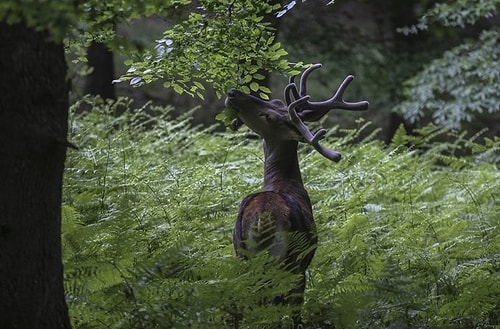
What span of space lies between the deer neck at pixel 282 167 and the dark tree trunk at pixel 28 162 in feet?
4.57

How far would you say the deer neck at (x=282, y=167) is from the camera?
13.9 ft

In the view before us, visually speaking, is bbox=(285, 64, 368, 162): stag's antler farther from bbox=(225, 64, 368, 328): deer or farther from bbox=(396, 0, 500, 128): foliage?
bbox=(396, 0, 500, 128): foliage

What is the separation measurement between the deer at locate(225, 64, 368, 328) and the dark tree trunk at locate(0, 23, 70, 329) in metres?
0.97

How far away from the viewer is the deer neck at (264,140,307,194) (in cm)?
423

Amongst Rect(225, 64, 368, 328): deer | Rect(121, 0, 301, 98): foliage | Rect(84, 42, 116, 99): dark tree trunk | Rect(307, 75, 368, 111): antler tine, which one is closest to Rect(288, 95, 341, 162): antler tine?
Rect(225, 64, 368, 328): deer

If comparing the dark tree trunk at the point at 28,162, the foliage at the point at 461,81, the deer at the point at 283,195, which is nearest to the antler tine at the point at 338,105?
the deer at the point at 283,195

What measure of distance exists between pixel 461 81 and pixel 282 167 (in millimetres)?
6466

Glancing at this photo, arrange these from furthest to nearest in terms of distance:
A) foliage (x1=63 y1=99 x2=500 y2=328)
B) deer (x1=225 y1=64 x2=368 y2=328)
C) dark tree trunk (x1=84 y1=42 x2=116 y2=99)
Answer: dark tree trunk (x1=84 y1=42 x2=116 y2=99) < deer (x1=225 y1=64 x2=368 y2=328) < foliage (x1=63 y1=99 x2=500 y2=328)

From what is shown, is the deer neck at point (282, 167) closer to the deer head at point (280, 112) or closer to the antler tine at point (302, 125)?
the deer head at point (280, 112)

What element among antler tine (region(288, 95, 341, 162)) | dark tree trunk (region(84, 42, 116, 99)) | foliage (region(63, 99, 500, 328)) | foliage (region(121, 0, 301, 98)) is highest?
dark tree trunk (region(84, 42, 116, 99))

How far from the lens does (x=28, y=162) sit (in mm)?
3037

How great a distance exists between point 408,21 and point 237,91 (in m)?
10.1

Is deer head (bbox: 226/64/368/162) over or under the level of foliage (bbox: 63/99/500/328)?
over

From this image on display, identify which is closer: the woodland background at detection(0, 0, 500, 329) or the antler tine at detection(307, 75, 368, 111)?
the woodland background at detection(0, 0, 500, 329)
